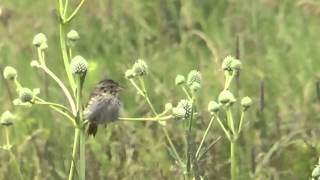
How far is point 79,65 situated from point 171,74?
10.7ft

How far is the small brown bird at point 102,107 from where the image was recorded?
115 inches

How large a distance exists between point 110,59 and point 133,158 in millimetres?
1836

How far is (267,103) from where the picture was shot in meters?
5.55

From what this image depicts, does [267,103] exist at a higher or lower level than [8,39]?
lower

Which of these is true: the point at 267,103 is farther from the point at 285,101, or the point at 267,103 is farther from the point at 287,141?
the point at 287,141

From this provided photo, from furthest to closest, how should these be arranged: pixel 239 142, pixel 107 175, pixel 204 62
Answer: pixel 204 62
pixel 239 142
pixel 107 175

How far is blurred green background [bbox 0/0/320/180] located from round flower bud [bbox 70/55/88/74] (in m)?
1.38

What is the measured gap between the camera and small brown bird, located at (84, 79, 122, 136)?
9.56ft

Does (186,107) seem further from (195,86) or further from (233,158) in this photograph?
(233,158)

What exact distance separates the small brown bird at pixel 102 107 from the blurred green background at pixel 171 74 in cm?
109

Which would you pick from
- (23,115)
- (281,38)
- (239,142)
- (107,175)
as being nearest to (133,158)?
(107,175)

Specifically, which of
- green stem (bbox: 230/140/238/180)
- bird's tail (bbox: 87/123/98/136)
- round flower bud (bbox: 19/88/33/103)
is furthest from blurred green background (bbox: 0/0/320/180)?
→ round flower bud (bbox: 19/88/33/103)

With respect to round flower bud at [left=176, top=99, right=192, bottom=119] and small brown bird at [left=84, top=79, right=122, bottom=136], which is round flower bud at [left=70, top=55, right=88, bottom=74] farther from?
round flower bud at [left=176, top=99, right=192, bottom=119]

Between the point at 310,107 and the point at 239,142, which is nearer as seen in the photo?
the point at 239,142
